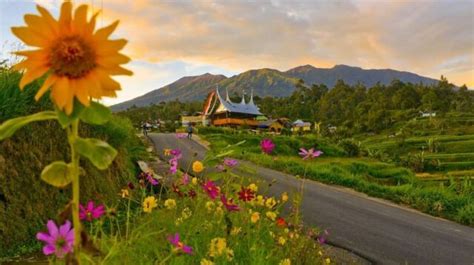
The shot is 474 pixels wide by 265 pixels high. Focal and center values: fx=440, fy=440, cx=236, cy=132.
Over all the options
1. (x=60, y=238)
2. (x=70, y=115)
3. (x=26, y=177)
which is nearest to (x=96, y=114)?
(x=70, y=115)

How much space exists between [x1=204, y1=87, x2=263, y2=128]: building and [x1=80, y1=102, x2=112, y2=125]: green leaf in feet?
215

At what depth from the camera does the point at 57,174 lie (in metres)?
0.92

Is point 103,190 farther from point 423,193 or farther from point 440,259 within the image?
point 423,193

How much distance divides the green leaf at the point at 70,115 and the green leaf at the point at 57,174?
0.10 meters

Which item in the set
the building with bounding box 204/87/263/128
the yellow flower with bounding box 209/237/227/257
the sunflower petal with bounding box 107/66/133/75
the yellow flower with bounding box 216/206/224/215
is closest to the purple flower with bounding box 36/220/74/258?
the sunflower petal with bounding box 107/66/133/75

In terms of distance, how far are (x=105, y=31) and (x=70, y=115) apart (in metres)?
0.18

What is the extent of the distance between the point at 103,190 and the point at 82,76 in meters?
4.48

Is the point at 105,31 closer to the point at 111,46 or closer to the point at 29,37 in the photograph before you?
the point at 111,46

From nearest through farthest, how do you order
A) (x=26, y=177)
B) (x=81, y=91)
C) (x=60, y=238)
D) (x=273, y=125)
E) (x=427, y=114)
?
(x=81, y=91)
(x=60, y=238)
(x=26, y=177)
(x=273, y=125)
(x=427, y=114)

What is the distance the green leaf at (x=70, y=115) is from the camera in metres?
0.85

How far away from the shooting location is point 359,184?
1415 centimetres

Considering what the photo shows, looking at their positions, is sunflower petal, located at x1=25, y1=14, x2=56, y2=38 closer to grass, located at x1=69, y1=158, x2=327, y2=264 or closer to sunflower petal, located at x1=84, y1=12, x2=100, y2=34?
sunflower petal, located at x1=84, y1=12, x2=100, y2=34

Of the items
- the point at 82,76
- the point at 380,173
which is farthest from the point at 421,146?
the point at 82,76

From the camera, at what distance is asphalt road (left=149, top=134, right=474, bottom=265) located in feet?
22.1
